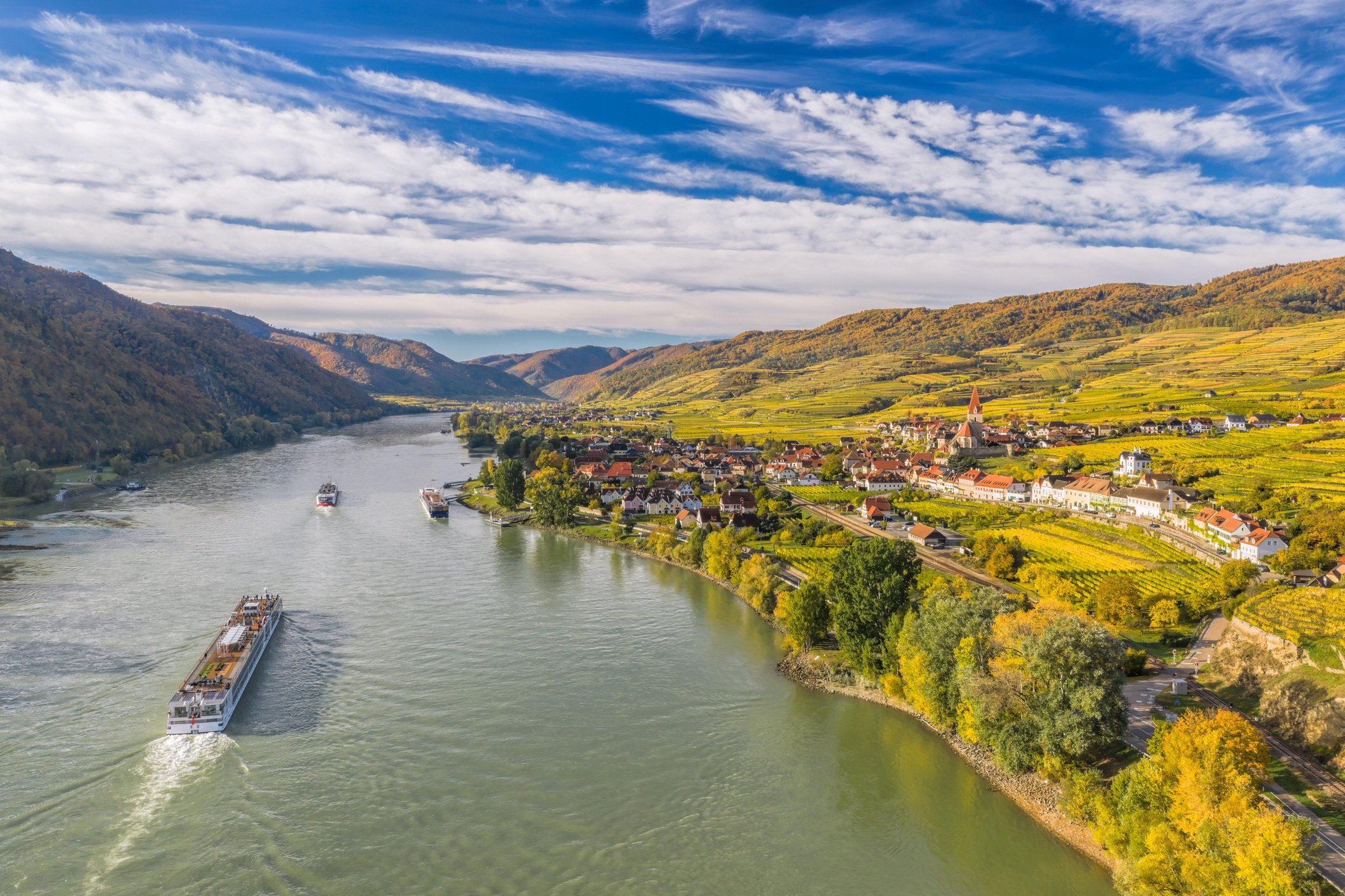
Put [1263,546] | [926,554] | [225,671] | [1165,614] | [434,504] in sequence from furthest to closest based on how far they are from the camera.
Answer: [434,504], [926,554], [1263,546], [1165,614], [225,671]

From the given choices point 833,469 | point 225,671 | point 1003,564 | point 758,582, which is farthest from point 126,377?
point 1003,564

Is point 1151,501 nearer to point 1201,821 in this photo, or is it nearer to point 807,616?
point 807,616

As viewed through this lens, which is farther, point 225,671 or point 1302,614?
point 225,671

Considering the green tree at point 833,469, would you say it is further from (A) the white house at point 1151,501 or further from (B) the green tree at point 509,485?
(B) the green tree at point 509,485

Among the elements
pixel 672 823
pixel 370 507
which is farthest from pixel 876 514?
pixel 370 507

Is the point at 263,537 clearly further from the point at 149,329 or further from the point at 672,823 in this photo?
the point at 149,329

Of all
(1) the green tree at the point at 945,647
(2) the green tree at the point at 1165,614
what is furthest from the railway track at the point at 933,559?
(1) the green tree at the point at 945,647
